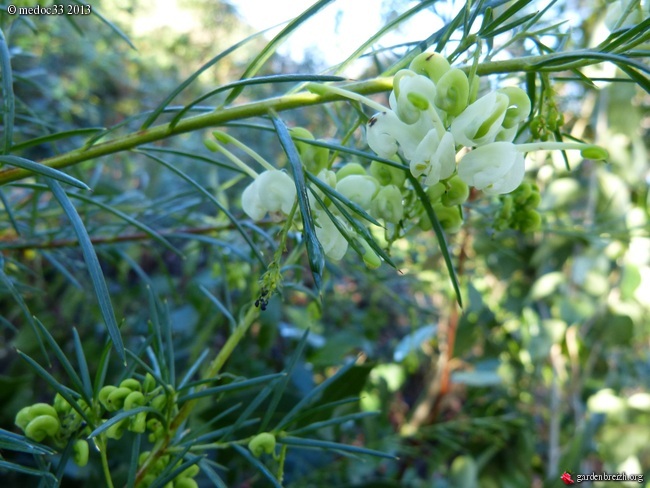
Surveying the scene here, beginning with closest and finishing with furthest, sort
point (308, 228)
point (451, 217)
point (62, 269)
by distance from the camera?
1. point (308, 228)
2. point (451, 217)
3. point (62, 269)

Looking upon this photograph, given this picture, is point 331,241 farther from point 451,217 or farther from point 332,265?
point 332,265

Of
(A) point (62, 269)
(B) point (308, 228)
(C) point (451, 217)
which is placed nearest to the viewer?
(B) point (308, 228)

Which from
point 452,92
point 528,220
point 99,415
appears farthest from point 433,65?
point 99,415

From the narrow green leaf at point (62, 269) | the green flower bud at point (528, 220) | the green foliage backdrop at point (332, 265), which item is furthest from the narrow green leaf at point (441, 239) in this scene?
the narrow green leaf at point (62, 269)

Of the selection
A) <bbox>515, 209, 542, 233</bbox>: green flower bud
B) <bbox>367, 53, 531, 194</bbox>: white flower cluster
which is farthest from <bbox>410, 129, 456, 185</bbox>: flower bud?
<bbox>515, 209, 542, 233</bbox>: green flower bud

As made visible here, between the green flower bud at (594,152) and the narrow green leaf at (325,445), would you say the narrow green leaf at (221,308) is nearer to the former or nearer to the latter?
the narrow green leaf at (325,445)

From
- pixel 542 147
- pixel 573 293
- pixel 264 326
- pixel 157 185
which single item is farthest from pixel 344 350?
pixel 542 147

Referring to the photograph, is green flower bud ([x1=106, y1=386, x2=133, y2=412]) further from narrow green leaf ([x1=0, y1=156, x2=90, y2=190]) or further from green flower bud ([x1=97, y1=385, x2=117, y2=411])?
narrow green leaf ([x1=0, y1=156, x2=90, y2=190])
